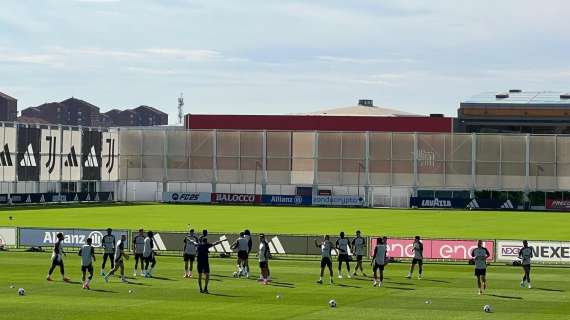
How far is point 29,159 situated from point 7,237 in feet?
202

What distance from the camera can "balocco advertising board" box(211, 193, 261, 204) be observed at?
134m

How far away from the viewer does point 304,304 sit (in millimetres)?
36500

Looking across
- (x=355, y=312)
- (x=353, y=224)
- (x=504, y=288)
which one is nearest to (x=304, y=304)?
(x=355, y=312)

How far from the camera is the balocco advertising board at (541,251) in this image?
53000mm

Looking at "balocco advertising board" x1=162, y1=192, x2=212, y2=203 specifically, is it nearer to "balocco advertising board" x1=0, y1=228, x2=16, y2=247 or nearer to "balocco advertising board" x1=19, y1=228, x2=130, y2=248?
Answer: "balocco advertising board" x1=0, y1=228, x2=16, y2=247

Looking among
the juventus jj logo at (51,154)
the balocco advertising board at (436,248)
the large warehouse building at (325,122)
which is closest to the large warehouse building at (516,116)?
the large warehouse building at (325,122)

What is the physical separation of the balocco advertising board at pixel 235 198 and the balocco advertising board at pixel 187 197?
93cm

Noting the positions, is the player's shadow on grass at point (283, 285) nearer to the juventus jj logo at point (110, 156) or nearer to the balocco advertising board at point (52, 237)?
the balocco advertising board at point (52, 237)

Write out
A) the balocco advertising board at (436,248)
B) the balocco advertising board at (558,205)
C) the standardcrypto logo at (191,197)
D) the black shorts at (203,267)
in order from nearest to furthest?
1. the black shorts at (203,267)
2. the balocco advertising board at (436,248)
3. the balocco advertising board at (558,205)
4. the standardcrypto logo at (191,197)

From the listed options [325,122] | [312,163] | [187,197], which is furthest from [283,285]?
[325,122]

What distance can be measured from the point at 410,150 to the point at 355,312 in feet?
345

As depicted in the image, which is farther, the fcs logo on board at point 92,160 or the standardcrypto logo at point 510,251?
the fcs logo on board at point 92,160

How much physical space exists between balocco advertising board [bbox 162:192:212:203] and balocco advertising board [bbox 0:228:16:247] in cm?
7749

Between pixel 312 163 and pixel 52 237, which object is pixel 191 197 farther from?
pixel 52 237
